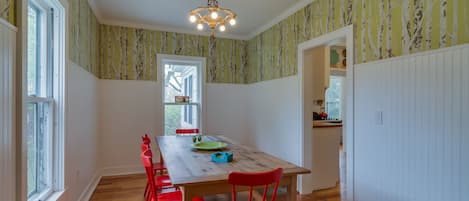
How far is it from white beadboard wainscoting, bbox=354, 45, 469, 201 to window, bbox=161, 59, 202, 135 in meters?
2.94

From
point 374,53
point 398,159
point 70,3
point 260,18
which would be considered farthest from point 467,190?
point 70,3

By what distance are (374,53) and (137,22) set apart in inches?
140

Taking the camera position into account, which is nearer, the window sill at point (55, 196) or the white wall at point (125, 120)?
the window sill at point (55, 196)

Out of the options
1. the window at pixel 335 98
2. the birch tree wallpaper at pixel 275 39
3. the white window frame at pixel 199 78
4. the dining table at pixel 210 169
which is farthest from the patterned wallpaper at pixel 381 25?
the window at pixel 335 98

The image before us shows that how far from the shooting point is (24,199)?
4.71 ft

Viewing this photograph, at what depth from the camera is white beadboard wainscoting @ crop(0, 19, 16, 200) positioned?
1.21 m

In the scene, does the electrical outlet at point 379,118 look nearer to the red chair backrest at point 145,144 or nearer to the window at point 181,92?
the red chair backrest at point 145,144

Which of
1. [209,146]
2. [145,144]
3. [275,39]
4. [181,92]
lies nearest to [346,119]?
[209,146]

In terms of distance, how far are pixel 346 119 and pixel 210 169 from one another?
1.69 metres

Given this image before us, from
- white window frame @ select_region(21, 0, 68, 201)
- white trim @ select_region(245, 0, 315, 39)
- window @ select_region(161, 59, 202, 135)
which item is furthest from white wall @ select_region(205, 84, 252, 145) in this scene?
white window frame @ select_region(21, 0, 68, 201)

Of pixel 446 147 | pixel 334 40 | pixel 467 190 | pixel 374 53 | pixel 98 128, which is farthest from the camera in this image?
pixel 98 128

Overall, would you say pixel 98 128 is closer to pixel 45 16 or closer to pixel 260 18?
pixel 45 16

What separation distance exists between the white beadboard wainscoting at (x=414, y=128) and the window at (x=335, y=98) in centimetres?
474

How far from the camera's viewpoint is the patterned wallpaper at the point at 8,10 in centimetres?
122
